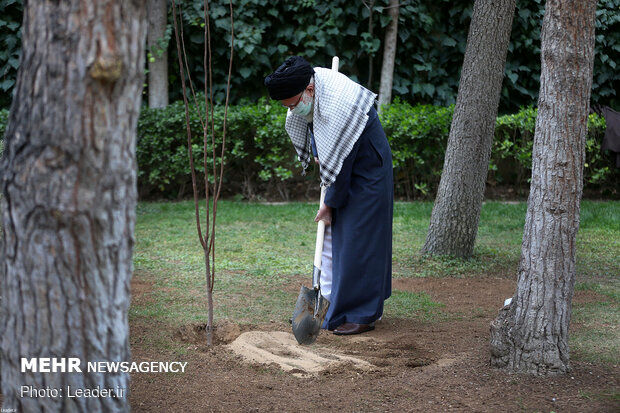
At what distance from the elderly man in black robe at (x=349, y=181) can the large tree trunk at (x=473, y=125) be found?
6.09 ft

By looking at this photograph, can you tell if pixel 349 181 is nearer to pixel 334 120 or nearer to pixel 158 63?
pixel 334 120

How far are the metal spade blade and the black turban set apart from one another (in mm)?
1260

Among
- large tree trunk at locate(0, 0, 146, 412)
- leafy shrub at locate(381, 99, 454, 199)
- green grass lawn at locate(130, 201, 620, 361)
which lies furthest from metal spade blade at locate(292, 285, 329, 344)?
leafy shrub at locate(381, 99, 454, 199)

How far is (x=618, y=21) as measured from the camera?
1077cm

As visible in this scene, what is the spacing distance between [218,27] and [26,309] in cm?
902

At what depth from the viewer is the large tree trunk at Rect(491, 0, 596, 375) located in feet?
10.4

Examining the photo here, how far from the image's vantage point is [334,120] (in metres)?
4.10

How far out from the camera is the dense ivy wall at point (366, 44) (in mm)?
10469

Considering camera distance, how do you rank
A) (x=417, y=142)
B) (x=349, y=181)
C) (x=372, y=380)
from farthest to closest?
(x=417, y=142), (x=349, y=181), (x=372, y=380)

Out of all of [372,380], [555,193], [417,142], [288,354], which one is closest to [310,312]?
[288,354]

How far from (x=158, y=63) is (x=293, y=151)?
2841 millimetres

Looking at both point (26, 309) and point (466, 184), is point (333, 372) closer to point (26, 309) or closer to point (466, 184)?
point (26, 309)

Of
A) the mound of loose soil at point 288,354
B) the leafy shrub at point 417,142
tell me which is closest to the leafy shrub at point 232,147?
the leafy shrub at point 417,142

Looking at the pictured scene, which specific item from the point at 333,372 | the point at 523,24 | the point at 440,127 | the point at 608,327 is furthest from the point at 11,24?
the point at 608,327
